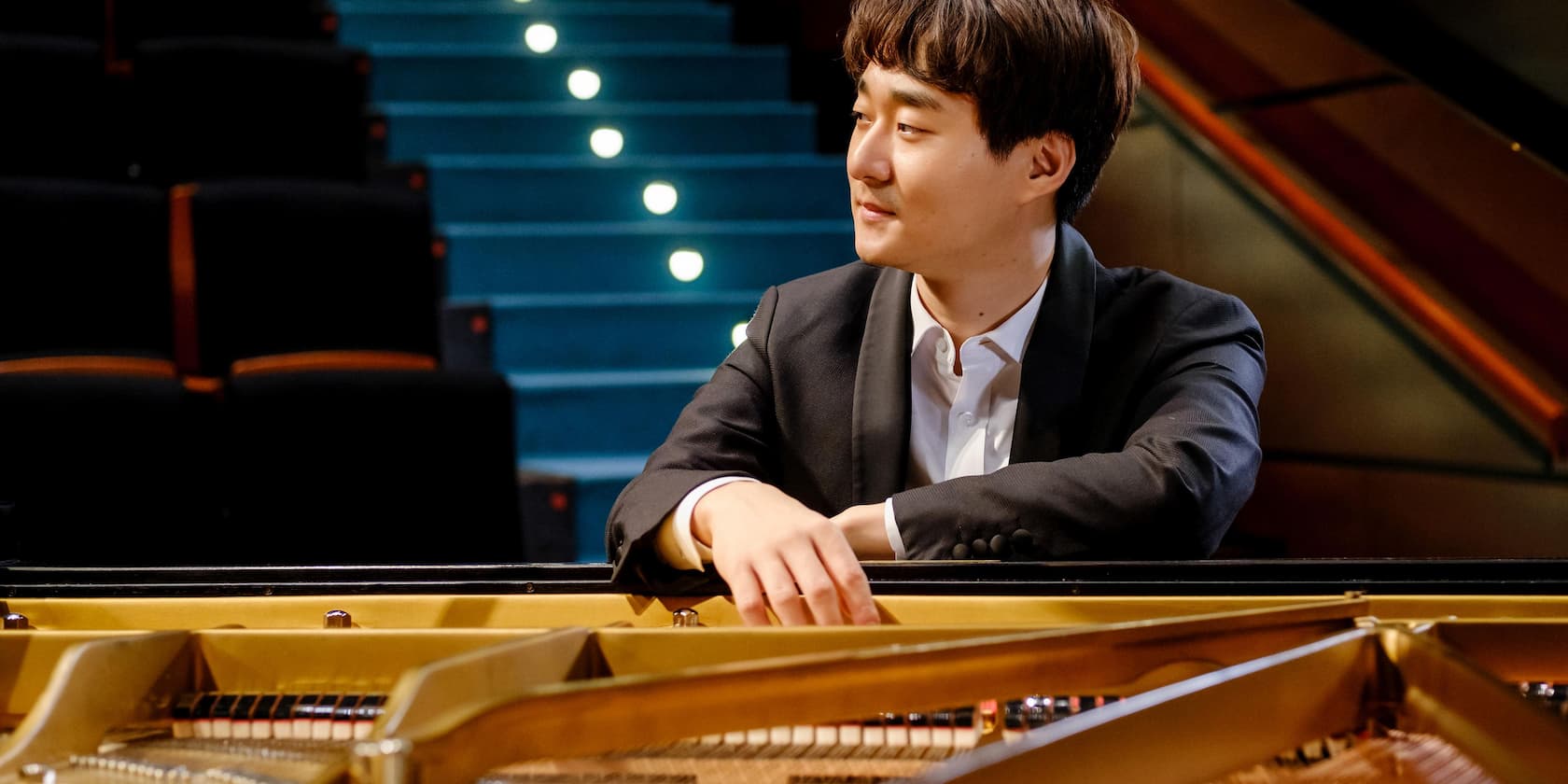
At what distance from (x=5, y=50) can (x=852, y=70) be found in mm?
2074

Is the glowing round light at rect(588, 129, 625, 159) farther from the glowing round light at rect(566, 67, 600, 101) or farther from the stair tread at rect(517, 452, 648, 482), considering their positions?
the stair tread at rect(517, 452, 648, 482)

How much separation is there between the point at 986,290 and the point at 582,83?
2.56 m

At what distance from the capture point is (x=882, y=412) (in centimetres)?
128

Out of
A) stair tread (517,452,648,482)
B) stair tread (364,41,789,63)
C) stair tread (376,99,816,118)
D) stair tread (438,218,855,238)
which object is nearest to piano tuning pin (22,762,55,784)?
stair tread (517,452,648,482)

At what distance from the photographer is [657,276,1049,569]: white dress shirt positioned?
1.29 meters

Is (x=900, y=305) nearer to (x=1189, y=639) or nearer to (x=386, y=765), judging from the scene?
(x=1189, y=639)

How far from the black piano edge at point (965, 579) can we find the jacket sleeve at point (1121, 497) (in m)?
0.12

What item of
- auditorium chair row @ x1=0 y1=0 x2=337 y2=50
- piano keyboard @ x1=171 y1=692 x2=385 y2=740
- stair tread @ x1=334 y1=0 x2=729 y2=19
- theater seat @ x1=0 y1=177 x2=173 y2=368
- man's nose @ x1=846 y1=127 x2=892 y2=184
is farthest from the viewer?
stair tread @ x1=334 y1=0 x2=729 y2=19

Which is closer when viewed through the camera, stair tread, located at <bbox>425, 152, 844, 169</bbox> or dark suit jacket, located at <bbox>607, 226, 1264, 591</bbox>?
dark suit jacket, located at <bbox>607, 226, 1264, 591</bbox>

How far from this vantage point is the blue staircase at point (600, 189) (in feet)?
9.29

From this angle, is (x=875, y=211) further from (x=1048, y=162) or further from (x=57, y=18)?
(x=57, y=18)

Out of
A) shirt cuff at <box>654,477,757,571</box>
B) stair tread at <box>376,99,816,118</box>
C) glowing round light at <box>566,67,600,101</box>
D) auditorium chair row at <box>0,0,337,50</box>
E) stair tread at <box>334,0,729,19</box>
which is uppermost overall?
stair tread at <box>334,0,729,19</box>

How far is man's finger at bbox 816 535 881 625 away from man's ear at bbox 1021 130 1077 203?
460 millimetres

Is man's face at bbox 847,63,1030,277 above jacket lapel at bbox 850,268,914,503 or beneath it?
above
